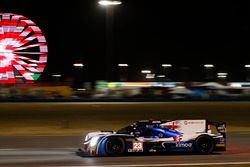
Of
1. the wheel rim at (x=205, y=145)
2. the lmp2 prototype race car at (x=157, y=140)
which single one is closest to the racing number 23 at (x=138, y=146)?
the lmp2 prototype race car at (x=157, y=140)

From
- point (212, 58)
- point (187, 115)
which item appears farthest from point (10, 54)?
point (212, 58)

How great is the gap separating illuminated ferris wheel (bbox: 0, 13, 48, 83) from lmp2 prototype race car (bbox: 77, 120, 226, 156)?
5329 centimetres

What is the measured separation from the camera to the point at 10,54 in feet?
224

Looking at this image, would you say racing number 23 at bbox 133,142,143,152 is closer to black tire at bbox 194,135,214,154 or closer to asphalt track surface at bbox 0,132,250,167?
asphalt track surface at bbox 0,132,250,167

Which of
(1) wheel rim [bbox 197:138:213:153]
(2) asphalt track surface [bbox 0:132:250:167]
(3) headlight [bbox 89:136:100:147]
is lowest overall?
(2) asphalt track surface [bbox 0:132:250:167]

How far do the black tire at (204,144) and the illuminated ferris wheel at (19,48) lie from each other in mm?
53636

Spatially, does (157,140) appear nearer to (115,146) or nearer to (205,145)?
(115,146)

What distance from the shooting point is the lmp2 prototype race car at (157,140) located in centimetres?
1412

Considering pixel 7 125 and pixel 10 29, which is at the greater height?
pixel 10 29

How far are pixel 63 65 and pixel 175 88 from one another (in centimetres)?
6874

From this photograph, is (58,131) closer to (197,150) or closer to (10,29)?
(197,150)

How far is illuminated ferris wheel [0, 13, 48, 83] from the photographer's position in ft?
220

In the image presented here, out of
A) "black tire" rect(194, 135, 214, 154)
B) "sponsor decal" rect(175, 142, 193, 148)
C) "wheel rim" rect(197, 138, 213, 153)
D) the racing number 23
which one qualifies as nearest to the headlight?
the racing number 23

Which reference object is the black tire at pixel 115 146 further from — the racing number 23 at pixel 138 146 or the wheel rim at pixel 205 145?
the wheel rim at pixel 205 145
